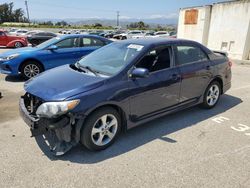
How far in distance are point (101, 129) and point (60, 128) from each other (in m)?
0.61

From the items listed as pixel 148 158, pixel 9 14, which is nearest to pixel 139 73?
pixel 148 158

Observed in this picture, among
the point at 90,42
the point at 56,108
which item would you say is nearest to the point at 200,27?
the point at 90,42

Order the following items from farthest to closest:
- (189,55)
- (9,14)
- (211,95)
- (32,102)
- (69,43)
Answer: (9,14) < (69,43) < (211,95) < (189,55) < (32,102)

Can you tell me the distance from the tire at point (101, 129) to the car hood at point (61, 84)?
0.40 meters

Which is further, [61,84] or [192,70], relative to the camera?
[192,70]

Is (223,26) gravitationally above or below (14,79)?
above

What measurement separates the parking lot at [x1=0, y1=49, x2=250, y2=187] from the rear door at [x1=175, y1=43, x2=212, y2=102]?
531 mm

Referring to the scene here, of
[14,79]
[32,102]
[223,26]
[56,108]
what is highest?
[223,26]

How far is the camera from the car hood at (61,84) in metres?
3.18

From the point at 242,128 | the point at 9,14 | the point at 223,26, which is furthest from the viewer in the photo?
the point at 9,14

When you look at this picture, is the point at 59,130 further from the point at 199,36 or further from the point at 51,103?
the point at 199,36

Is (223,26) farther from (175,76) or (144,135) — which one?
(144,135)

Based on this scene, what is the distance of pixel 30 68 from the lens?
296 inches

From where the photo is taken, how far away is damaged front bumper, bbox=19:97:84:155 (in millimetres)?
3068
